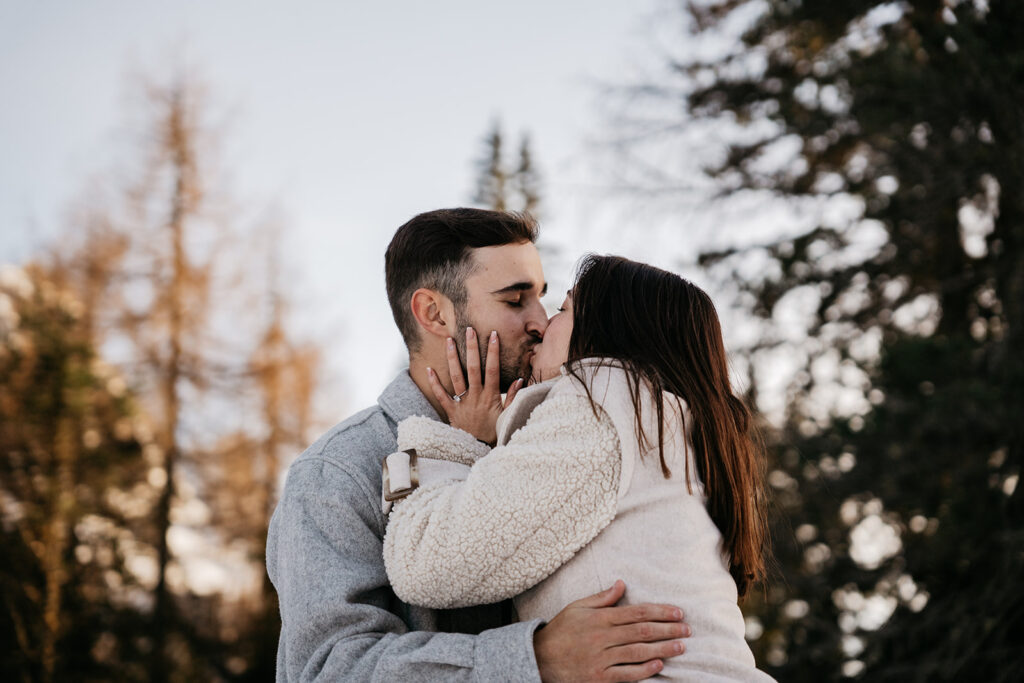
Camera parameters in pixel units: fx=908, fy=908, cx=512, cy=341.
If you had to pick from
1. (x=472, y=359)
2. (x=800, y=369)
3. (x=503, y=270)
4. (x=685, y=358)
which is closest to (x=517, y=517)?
(x=685, y=358)

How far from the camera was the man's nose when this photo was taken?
2.98m

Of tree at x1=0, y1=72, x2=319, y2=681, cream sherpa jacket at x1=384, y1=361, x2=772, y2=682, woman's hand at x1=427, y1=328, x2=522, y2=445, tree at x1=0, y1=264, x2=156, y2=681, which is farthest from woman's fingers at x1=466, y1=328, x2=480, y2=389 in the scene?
tree at x1=0, y1=72, x2=319, y2=681

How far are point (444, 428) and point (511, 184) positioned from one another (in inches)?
691

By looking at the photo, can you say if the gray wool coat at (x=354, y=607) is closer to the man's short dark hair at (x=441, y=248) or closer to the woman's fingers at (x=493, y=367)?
the woman's fingers at (x=493, y=367)

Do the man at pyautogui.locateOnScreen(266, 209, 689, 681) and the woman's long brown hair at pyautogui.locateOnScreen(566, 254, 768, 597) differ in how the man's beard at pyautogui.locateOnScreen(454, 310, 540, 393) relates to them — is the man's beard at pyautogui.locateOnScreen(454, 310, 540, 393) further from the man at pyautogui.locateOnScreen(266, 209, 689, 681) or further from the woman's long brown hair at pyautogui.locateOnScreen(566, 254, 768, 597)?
the woman's long brown hair at pyautogui.locateOnScreen(566, 254, 768, 597)

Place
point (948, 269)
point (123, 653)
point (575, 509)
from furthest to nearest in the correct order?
point (123, 653), point (948, 269), point (575, 509)

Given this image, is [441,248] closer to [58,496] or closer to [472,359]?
[472,359]

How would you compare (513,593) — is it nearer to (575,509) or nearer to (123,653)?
(575,509)

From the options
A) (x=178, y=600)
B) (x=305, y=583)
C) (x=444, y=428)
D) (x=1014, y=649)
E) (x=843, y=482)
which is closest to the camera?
(x=305, y=583)

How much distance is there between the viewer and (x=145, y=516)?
13.1 m

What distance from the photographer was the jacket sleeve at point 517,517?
1.98 m

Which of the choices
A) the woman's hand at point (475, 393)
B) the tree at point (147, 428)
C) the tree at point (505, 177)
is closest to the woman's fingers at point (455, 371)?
the woman's hand at point (475, 393)

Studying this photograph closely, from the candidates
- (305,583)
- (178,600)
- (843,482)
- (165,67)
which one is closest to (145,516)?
(178,600)

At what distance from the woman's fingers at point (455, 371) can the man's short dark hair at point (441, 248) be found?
0.58 feet
